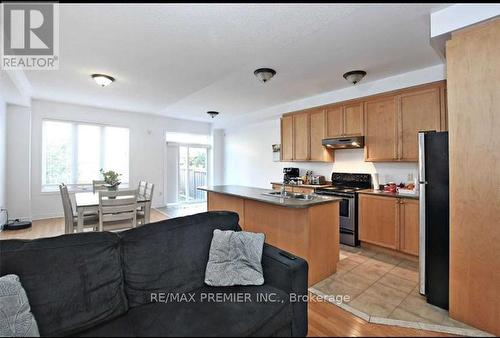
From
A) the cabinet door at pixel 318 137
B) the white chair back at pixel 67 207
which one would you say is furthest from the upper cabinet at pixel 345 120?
the white chair back at pixel 67 207

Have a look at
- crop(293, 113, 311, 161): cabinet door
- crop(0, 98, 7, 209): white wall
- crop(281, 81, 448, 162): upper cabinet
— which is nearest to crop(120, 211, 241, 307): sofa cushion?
crop(281, 81, 448, 162): upper cabinet

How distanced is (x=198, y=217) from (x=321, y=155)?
10.5 ft

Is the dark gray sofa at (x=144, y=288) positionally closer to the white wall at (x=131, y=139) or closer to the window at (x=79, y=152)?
the white wall at (x=131, y=139)

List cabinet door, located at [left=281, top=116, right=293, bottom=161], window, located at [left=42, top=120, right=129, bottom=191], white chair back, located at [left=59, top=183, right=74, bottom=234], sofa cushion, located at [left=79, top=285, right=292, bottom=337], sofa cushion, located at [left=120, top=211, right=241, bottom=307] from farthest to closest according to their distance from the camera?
1. window, located at [left=42, top=120, right=129, bottom=191]
2. cabinet door, located at [left=281, top=116, right=293, bottom=161]
3. white chair back, located at [left=59, top=183, right=74, bottom=234]
4. sofa cushion, located at [left=120, top=211, right=241, bottom=307]
5. sofa cushion, located at [left=79, top=285, right=292, bottom=337]

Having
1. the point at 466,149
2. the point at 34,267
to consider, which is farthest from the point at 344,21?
the point at 34,267

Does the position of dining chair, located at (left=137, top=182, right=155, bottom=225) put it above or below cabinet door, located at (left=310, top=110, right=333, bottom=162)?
below

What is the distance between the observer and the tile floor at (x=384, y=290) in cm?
189

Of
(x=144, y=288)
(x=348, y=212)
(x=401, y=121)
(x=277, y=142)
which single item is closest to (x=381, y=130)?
(x=401, y=121)

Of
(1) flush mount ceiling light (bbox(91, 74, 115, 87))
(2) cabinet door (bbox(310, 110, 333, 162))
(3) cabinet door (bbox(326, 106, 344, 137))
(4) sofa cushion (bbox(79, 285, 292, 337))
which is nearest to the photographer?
(4) sofa cushion (bbox(79, 285, 292, 337))

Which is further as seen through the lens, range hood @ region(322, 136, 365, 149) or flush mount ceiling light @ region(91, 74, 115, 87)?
range hood @ region(322, 136, 365, 149)

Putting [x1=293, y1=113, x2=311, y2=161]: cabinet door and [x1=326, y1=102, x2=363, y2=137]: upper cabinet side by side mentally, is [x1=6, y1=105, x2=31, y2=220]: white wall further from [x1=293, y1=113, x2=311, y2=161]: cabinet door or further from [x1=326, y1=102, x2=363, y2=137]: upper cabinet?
[x1=326, y1=102, x2=363, y2=137]: upper cabinet

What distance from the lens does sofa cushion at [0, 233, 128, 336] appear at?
47.8 inches

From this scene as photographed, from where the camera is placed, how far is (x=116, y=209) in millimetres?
2994

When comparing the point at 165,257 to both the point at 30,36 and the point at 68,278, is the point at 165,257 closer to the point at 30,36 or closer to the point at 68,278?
the point at 68,278
